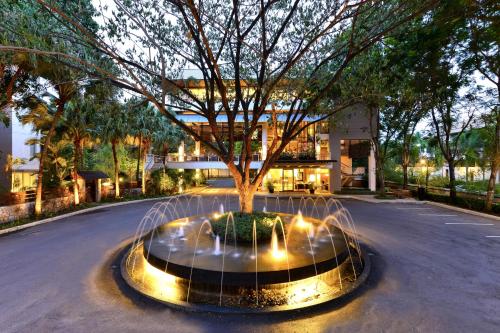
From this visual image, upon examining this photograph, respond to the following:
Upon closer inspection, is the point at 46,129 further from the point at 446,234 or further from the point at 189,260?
the point at 446,234

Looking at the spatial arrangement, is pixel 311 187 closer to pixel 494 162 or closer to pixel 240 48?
pixel 494 162

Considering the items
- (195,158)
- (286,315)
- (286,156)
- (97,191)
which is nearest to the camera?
(286,315)

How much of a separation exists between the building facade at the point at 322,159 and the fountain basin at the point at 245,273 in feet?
58.4

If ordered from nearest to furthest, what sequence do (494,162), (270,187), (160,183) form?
1. (494,162)
2. (160,183)
3. (270,187)

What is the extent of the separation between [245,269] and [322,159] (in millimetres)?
23970

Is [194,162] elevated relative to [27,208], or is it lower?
elevated

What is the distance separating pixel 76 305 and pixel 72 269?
2.47 meters

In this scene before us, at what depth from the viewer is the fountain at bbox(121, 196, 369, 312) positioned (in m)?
5.69

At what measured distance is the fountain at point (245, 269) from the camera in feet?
18.7

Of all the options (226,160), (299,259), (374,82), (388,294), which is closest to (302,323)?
(299,259)

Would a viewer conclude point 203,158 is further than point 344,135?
Yes

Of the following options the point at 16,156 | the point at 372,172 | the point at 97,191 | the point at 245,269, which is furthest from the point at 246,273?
the point at 16,156

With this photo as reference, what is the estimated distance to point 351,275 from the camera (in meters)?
6.91

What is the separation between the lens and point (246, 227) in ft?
28.0
